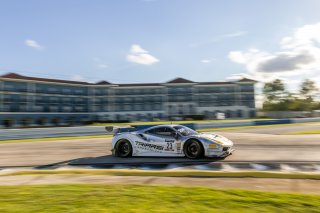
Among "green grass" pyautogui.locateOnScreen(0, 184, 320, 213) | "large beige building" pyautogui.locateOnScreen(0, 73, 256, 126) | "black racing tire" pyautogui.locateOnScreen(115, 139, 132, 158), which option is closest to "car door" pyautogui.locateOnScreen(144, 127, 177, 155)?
"black racing tire" pyautogui.locateOnScreen(115, 139, 132, 158)

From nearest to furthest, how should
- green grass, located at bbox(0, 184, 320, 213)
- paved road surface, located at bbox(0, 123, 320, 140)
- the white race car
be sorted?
green grass, located at bbox(0, 184, 320, 213) < the white race car < paved road surface, located at bbox(0, 123, 320, 140)

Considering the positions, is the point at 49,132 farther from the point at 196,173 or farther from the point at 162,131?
the point at 196,173

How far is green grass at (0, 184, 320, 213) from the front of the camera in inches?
168

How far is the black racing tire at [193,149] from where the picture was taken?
9.28 meters

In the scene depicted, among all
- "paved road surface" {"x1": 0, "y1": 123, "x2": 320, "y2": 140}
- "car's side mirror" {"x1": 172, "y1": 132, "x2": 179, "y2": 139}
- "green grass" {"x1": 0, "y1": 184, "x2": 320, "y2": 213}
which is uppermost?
"car's side mirror" {"x1": 172, "y1": 132, "x2": 179, "y2": 139}

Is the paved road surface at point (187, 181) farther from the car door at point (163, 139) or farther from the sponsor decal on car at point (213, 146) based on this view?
the car door at point (163, 139)

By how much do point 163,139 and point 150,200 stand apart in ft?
17.1

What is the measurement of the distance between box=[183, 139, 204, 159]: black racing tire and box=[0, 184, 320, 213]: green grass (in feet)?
12.7

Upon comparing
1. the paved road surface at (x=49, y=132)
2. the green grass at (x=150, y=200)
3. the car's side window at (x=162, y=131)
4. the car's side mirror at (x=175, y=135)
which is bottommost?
the green grass at (x=150, y=200)

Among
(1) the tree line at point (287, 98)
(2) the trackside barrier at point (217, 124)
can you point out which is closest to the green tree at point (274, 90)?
(1) the tree line at point (287, 98)

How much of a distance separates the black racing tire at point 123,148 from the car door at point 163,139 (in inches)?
32.8

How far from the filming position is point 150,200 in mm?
4738

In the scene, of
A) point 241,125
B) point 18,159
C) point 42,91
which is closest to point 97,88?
point 42,91

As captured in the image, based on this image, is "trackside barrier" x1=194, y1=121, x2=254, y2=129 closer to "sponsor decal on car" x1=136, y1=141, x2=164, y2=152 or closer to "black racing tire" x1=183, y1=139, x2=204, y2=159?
"sponsor decal on car" x1=136, y1=141, x2=164, y2=152
